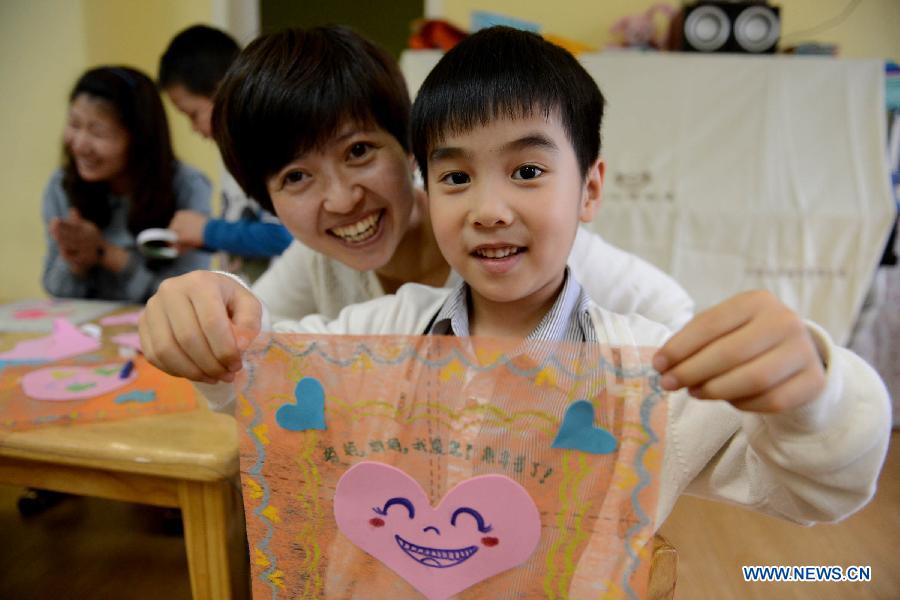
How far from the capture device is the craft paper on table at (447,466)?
18.3 inches

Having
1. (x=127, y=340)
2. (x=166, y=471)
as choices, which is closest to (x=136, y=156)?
(x=127, y=340)

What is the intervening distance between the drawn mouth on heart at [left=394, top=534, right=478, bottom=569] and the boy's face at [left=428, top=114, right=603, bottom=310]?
0.25 metres

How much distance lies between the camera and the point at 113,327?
1.16m

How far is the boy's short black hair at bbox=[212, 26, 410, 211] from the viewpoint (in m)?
0.71

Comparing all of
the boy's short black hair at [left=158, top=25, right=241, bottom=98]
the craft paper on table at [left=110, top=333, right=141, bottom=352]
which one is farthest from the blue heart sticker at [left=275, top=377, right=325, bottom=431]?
the boy's short black hair at [left=158, top=25, right=241, bottom=98]

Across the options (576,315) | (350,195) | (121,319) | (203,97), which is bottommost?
(121,319)

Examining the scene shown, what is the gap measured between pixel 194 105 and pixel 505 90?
115 centimetres

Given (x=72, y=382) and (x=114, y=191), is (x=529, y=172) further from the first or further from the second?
(x=114, y=191)

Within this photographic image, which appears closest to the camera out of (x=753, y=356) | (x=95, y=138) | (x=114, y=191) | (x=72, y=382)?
(x=753, y=356)

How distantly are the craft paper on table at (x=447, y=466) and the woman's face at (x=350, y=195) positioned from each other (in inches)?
11.2

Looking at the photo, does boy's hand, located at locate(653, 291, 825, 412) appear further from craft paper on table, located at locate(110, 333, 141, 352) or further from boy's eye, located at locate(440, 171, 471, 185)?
craft paper on table, located at locate(110, 333, 141, 352)

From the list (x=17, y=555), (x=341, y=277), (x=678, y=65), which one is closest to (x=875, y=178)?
(x=678, y=65)

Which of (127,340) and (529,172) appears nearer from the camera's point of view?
(529,172)

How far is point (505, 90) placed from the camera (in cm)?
56
